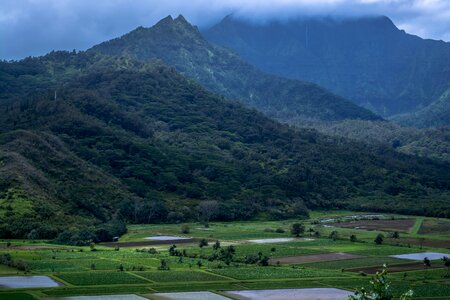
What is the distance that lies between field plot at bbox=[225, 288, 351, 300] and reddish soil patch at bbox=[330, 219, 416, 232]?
61.2 meters

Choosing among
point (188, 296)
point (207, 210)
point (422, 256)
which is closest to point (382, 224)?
point (207, 210)

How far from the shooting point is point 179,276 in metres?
70.1

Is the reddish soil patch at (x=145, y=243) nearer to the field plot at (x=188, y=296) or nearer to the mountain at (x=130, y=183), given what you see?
the mountain at (x=130, y=183)

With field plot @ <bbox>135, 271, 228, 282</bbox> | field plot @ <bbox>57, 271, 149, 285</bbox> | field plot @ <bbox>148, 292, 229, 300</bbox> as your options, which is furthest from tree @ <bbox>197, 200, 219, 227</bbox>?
field plot @ <bbox>148, 292, 229, 300</bbox>

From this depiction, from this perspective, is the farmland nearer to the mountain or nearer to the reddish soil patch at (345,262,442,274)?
the reddish soil patch at (345,262,442,274)

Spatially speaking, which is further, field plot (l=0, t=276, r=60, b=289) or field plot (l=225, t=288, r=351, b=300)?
field plot (l=0, t=276, r=60, b=289)

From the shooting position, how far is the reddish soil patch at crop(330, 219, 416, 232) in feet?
407

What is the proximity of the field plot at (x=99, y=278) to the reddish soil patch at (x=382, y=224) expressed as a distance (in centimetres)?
6429

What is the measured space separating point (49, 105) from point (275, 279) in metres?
129

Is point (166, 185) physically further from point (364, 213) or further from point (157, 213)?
point (364, 213)

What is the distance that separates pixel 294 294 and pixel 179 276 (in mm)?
13504

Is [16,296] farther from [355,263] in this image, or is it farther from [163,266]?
[355,263]

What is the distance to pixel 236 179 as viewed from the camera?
176 meters

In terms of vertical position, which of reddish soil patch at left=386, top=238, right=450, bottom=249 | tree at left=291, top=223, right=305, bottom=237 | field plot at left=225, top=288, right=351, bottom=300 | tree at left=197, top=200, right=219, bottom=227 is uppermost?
tree at left=197, top=200, right=219, bottom=227
